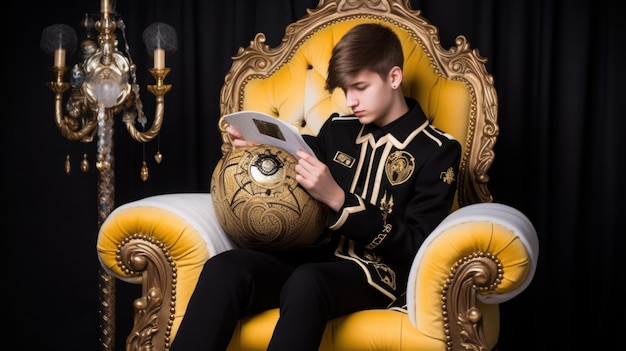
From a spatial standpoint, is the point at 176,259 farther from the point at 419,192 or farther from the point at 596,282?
the point at 596,282

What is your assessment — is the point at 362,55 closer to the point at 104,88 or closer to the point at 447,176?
the point at 447,176

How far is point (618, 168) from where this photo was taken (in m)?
3.24

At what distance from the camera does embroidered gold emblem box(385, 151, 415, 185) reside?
239cm

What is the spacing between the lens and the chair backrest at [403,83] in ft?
9.05

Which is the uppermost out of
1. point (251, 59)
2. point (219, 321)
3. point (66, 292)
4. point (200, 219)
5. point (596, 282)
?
point (251, 59)

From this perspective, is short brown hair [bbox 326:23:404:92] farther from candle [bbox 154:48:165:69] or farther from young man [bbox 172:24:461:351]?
candle [bbox 154:48:165:69]

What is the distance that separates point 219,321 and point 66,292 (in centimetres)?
174

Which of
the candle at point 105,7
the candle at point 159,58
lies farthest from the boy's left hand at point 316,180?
the candle at point 105,7

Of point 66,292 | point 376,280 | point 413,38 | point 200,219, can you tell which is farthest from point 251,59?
point 66,292

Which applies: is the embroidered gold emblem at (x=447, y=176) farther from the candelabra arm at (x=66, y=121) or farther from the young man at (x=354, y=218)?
the candelabra arm at (x=66, y=121)

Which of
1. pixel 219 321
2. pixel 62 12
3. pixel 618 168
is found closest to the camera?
pixel 219 321

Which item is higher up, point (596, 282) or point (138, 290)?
point (596, 282)

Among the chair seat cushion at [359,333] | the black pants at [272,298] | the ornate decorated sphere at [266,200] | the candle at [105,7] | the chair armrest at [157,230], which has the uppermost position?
the candle at [105,7]

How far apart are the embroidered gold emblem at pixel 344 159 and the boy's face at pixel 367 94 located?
0.44 ft
